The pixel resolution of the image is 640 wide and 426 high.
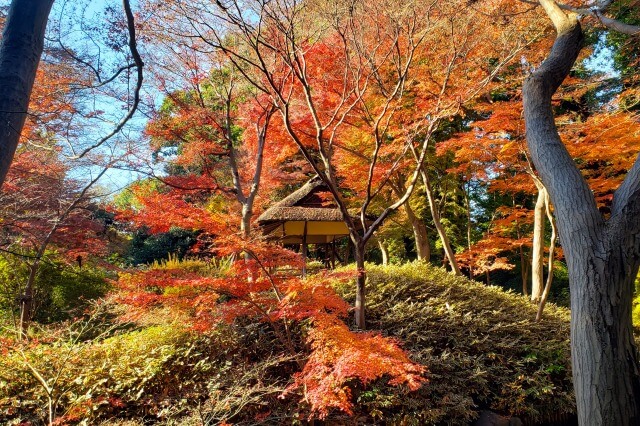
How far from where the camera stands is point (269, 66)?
20.4 feet

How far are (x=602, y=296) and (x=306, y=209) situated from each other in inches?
275

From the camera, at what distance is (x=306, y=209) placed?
9.20m

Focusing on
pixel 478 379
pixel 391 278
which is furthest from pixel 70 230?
pixel 478 379

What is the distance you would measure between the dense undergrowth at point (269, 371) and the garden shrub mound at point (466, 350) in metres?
0.02

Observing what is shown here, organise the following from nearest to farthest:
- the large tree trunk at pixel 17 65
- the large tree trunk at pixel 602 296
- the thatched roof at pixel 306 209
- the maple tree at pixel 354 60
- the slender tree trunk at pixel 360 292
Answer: the large tree trunk at pixel 17 65
the large tree trunk at pixel 602 296
the maple tree at pixel 354 60
the slender tree trunk at pixel 360 292
the thatched roof at pixel 306 209

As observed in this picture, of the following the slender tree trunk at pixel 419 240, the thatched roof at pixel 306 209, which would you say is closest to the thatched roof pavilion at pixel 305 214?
the thatched roof at pixel 306 209

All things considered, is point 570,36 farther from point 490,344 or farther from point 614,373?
point 490,344

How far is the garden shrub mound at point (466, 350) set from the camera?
4820 millimetres

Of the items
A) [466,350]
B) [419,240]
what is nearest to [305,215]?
[419,240]

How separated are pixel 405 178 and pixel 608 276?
10.00 metres

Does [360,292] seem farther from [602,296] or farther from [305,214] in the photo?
[305,214]

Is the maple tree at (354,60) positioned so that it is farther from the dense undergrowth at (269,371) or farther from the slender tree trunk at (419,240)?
the slender tree trunk at (419,240)

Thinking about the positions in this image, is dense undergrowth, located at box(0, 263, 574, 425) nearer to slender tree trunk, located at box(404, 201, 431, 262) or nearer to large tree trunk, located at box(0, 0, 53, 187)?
large tree trunk, located at box(0, 0, 53, 187)

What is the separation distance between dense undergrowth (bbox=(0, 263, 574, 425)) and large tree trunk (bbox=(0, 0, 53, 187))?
2.50 m
